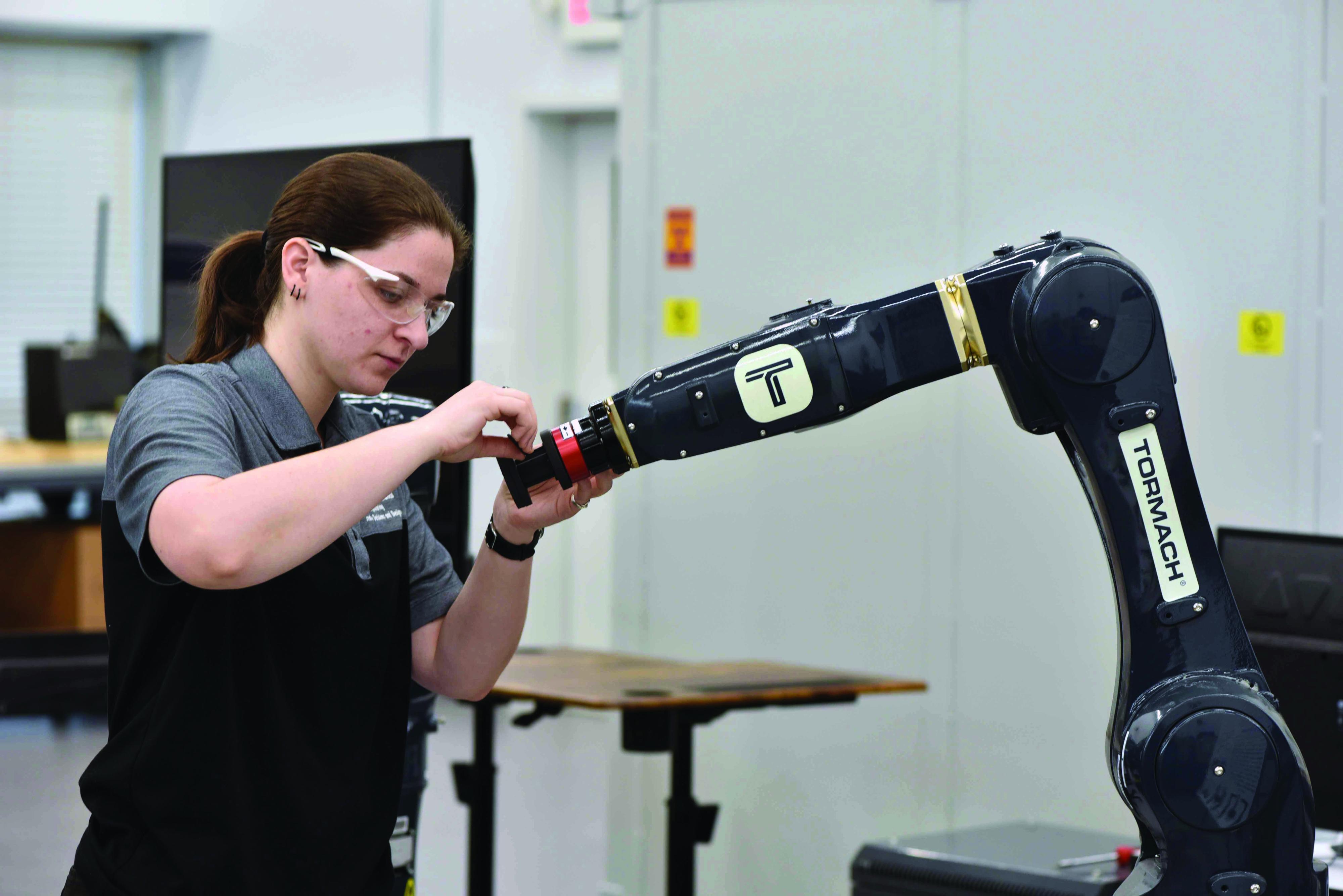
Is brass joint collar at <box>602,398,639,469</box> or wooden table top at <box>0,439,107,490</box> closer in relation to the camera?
brass joint collar at <box>602,398,639,469</box>

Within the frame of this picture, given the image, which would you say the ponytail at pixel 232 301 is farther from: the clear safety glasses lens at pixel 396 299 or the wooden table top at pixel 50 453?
the wooden table top at pixel 50 453

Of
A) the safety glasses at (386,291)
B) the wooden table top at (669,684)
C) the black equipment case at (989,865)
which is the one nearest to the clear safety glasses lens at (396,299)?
the safety glasses at (386,291)

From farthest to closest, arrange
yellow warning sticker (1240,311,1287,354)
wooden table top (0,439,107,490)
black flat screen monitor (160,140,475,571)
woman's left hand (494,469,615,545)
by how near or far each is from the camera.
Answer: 1. wooden table top (0,439,107,490)
2. yellow warning sticker (1240,311,1287,354)
3. black flat screen monitor (160,140,475,571)
4. woman's left hand (494,469,615,545)

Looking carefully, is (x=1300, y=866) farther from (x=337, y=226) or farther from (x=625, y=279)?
(x=625, y=279)

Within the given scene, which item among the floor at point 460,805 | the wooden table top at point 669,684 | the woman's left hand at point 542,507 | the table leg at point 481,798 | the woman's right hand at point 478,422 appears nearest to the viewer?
the woman's right hand at point 478,422

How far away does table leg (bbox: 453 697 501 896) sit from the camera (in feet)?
8.48

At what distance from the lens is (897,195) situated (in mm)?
3092

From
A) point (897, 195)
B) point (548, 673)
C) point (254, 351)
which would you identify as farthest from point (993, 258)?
point (897, 195)

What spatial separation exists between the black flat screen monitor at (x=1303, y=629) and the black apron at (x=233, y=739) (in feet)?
3.59

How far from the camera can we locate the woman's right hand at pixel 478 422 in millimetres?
1205

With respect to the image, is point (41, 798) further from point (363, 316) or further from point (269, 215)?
point (363, 316)

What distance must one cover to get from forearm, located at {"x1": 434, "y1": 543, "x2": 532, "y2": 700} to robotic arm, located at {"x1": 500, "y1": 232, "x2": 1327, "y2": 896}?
26cm

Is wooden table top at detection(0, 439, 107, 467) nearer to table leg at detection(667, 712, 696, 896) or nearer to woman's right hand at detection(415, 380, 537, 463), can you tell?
table leg at detection(667, 712, 696, 896)

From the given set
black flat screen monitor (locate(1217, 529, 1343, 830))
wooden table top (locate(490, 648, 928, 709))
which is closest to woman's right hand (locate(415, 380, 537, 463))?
wooden table top (locate(490, 648, 928, 709))
